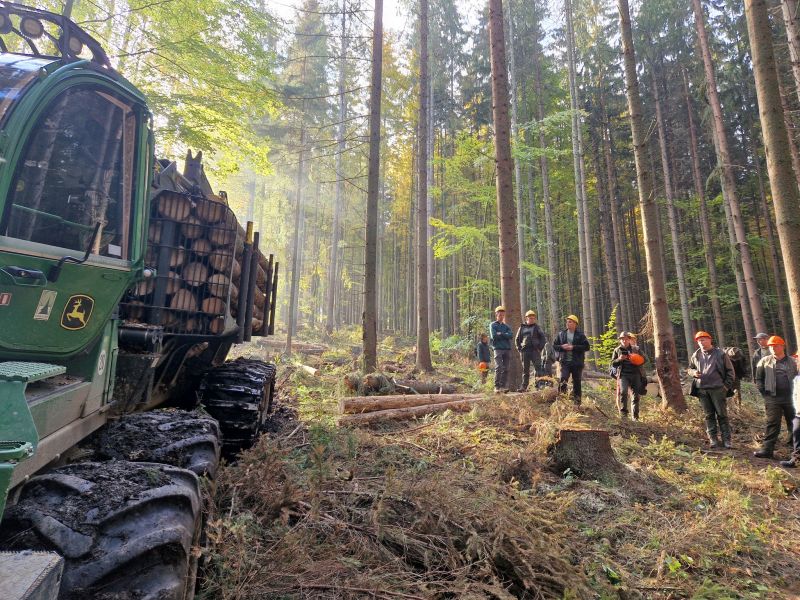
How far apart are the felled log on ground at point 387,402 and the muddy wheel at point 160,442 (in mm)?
4172

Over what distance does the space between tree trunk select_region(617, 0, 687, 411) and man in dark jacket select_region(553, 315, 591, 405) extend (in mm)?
1482

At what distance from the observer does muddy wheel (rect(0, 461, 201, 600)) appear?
1582 mm

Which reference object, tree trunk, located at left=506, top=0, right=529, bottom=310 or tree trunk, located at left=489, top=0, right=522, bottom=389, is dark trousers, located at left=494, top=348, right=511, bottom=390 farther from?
tree trunk, located at left=506, top=0, right=529, bottom=310

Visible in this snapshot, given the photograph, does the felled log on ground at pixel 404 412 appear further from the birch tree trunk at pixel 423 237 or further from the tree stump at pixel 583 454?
the birch tree trunk at pixel 423 237

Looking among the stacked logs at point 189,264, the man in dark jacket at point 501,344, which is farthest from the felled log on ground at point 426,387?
the stacked logs at point 189,264

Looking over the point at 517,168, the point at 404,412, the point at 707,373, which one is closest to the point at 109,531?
the point at 404,412

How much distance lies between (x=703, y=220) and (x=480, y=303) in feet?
34.9

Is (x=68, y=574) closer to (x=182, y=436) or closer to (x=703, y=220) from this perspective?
(x=182, y=436)

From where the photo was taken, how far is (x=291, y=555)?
8.99 feet

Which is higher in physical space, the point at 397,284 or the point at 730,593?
the point at 397,284

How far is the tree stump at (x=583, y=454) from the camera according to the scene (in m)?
5.20

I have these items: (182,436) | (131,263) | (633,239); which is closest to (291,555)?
(182,436)

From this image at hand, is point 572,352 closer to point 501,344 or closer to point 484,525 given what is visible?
point 501,344

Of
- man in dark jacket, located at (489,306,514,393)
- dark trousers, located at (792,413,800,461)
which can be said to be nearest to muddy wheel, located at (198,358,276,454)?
man in dark jacket, located at (489,306,514,393)
